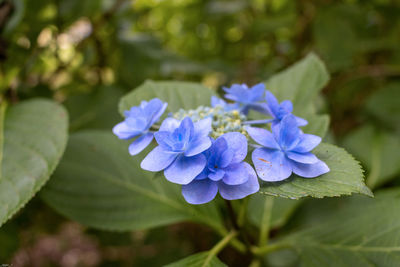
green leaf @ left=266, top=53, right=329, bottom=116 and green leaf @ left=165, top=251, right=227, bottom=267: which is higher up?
green leaf @ left=266, top=53, right=329, bottom=116

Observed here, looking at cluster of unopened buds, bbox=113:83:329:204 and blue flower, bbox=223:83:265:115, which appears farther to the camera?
blue flower, bbox=223:83:265:115

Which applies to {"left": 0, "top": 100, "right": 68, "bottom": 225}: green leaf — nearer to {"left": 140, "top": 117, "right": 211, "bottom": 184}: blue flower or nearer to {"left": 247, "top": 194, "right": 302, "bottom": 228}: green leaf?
{"left": 140, "top": 117, "right": 211, "bottom": 184}: blue flower

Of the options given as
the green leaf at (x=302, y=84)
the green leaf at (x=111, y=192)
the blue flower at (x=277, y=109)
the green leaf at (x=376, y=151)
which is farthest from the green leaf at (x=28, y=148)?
the green leaf at (x=376, y=151)

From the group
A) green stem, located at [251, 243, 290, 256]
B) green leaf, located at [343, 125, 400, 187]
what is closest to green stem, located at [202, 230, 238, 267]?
green stem, located at [251, 243, 290, 256]

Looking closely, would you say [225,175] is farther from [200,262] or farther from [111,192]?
[111,192]

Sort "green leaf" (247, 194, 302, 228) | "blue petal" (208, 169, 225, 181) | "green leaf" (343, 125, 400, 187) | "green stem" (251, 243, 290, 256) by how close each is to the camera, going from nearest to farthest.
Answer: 1. "blue petal" (208, 169, 225, 181)
2. "green stem" (251, 243, 290, 256)
3. "green leaf" (247, 194, 302, 228)
4. "green leaf" (343, 125, 400, 187)

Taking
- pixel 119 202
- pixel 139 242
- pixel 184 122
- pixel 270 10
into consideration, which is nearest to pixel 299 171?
pixel 184 122

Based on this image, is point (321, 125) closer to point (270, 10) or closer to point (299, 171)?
point (299, 171)
